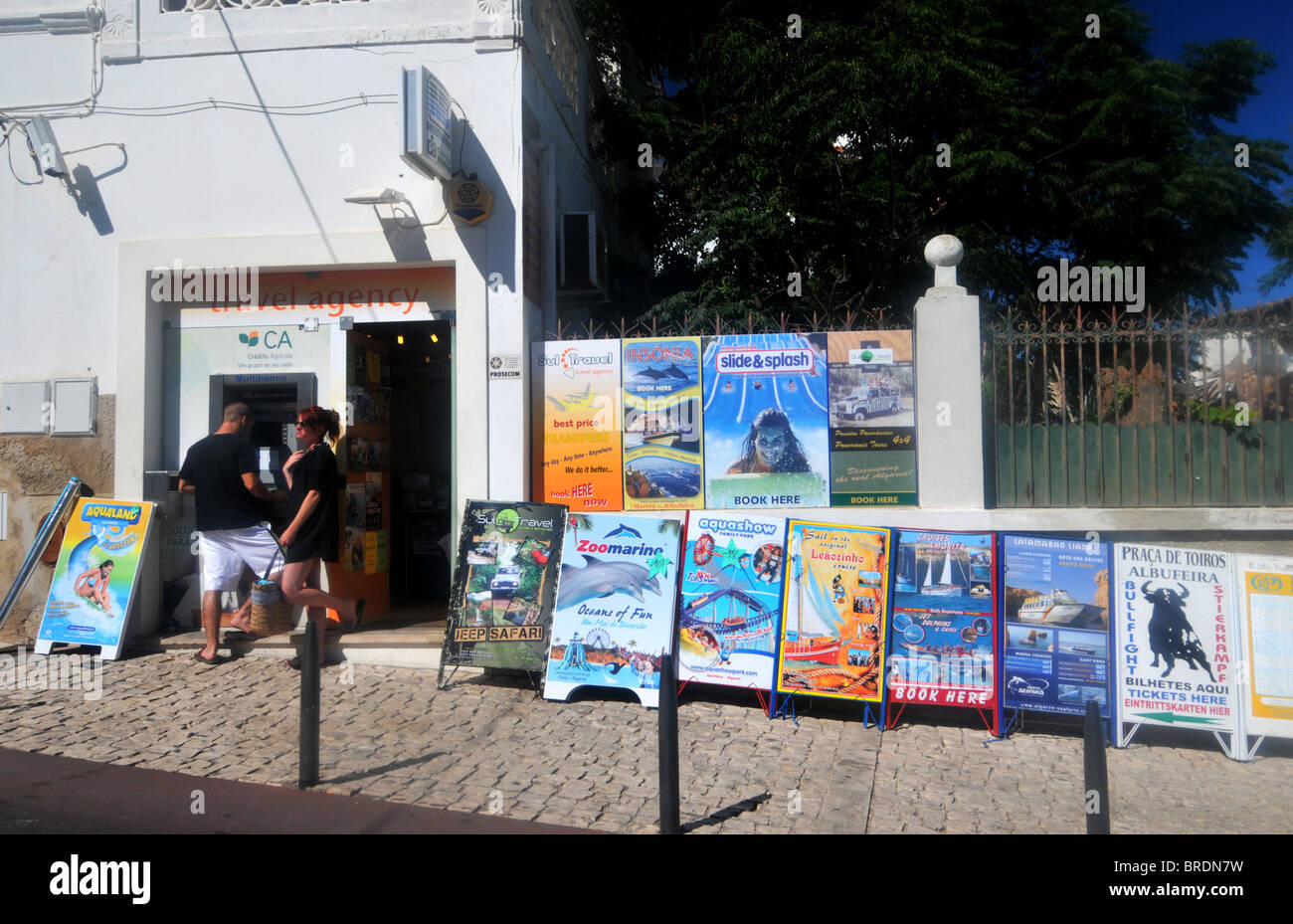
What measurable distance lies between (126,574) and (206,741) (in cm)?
263

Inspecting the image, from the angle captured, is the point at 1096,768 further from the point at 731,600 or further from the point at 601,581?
the point at 601,581

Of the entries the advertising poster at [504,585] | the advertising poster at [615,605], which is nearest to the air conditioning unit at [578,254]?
the advertising poster at [504,585]

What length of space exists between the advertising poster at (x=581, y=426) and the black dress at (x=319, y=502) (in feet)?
5.71

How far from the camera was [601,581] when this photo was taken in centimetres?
703

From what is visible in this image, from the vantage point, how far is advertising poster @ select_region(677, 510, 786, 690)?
678 cm

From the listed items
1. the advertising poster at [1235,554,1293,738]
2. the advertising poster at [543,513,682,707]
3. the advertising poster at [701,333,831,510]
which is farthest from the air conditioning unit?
the advertising poster at [1235,554,1293,738]

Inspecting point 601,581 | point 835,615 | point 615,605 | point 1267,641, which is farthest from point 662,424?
point 1267,641

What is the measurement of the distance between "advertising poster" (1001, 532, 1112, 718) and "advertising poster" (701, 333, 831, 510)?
1.72 meters

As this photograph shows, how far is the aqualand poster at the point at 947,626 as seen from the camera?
6488 mm

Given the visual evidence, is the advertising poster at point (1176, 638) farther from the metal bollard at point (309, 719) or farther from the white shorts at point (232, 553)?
the white shorts at point (232, 553)

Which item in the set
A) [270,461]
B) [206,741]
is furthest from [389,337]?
[206,741]

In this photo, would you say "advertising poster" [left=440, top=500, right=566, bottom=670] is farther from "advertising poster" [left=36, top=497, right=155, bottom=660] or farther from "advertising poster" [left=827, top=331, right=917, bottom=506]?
"advertising poster" [left=36, top=497, right=155, bottom=660]

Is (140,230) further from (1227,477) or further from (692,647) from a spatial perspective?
(1227,477)

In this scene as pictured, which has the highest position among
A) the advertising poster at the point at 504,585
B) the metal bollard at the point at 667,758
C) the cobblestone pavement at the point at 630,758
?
the advertising poster at the point at 504,585
